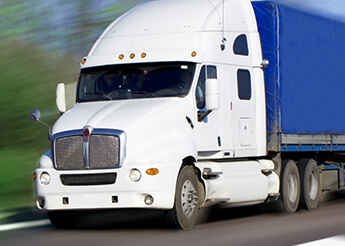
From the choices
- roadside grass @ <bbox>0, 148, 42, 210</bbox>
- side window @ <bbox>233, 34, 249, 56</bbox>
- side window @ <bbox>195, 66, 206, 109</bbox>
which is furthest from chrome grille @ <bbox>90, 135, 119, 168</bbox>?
roadside grass @ <bbox>0, 148, 42, 210</bbox>

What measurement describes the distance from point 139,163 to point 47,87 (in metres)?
7.54

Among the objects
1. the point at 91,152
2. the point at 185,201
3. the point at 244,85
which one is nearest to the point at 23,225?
the point at 91,152

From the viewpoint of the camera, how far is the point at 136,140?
12531 millimetres

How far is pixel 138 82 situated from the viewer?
45.7ft

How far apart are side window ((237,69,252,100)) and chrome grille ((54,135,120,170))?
3406 millimetres

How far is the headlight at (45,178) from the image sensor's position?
13.0 m

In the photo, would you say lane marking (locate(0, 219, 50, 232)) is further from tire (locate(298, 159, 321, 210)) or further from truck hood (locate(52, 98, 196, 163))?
tire (locate(298, 159, 321, 210))

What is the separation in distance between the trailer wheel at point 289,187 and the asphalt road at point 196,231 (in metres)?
0.20

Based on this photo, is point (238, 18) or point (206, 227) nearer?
point (206, 227)

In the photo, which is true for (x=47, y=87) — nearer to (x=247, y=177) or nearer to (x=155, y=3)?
(x=155, y=3)

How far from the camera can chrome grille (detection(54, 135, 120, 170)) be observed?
12.5 m

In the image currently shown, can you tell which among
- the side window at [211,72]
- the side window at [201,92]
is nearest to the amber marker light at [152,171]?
the side window at [201,92]

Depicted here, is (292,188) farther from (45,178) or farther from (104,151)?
(45,178)

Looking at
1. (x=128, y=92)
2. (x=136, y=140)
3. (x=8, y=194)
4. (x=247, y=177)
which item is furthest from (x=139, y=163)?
(x=8, y=194)
